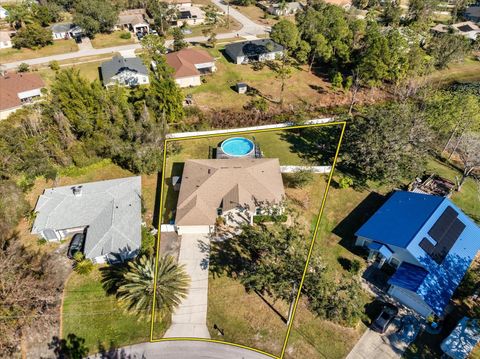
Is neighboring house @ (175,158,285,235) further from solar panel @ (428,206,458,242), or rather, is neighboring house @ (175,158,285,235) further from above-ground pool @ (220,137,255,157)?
solar panel @ (428,206,458,242)

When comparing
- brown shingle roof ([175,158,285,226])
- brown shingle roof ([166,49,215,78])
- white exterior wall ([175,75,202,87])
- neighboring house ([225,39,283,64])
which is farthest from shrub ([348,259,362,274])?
neighboring house ([225,39,283,64])

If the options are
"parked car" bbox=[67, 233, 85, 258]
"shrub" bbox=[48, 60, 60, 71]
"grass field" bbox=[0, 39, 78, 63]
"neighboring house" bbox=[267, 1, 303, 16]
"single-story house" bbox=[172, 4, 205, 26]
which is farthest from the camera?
"neighboring house" bbox=[267, 1, 303, 16]

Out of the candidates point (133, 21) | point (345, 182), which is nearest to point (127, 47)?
point (133, 21)

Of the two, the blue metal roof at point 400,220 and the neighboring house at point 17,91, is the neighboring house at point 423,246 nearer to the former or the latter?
the blue metal roof at point 400,220

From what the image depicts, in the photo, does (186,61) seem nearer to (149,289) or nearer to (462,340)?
(149,289)

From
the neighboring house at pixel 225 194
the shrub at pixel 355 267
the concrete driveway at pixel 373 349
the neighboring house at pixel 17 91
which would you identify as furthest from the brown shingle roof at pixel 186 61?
the concrete driveway at pixel 373 349

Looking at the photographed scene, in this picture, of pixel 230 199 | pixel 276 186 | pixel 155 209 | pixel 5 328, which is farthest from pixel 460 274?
pixel 5 328
